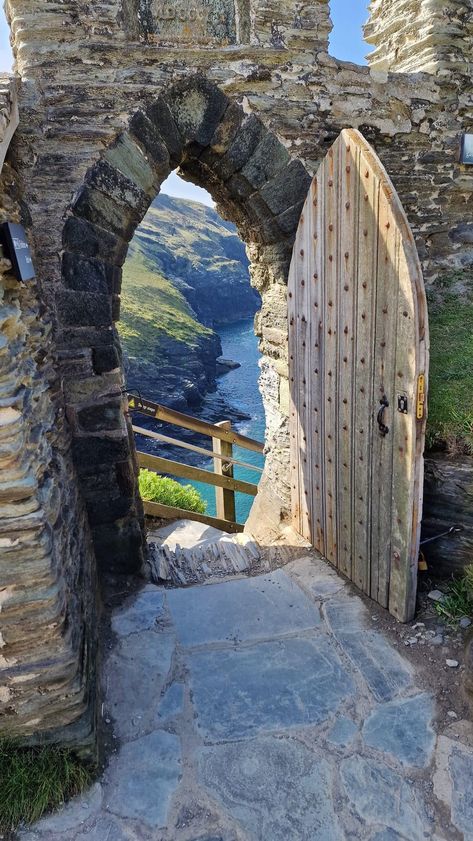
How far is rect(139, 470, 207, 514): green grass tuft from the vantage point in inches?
216

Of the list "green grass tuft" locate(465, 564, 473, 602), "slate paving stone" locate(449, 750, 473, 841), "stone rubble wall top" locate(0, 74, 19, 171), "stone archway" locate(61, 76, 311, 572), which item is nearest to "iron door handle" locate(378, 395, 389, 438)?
"green grass tuft" locate(465, 564, 473, 602)

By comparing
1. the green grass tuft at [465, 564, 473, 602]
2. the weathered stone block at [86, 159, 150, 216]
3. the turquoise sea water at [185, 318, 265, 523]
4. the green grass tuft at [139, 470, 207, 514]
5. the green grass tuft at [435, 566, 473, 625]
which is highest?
the weathered stone block at [86, 159, 150, 216]

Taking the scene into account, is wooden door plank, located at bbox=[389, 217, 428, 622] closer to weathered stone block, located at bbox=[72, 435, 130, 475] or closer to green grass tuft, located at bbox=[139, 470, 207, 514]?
weathered stone block, located at bbox=[72, 435, 130, 475]

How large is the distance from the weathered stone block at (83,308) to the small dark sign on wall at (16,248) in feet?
2.07

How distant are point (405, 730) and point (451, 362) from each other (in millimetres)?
2272

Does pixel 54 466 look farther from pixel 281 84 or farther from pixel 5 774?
pixel 281 84

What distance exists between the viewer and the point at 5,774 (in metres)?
1.97

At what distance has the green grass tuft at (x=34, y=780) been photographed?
1.93m

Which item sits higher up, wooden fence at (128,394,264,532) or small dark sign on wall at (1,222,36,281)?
small dark sign on wall at (1,222,36,281)

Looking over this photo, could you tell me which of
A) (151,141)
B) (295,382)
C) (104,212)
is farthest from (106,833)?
(151,141)

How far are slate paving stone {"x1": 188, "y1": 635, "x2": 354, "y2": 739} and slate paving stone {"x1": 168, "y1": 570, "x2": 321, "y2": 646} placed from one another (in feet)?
0.40

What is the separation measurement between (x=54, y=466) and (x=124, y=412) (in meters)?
0.82

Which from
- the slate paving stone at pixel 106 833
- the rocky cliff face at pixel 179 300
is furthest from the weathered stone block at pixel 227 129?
the rocky cliff face at pixel 179 300

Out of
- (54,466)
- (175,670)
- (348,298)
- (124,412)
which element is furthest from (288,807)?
(348,298)
